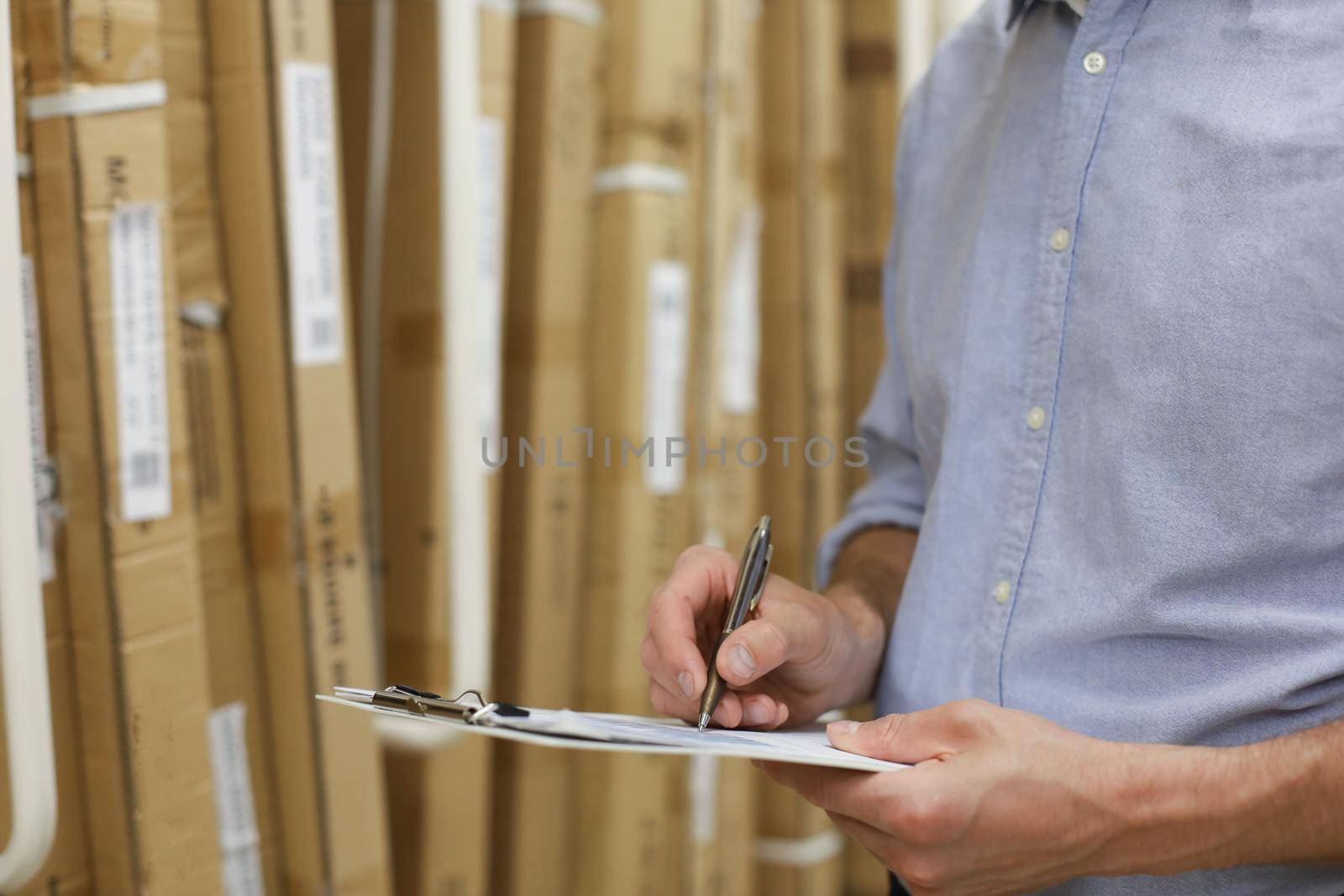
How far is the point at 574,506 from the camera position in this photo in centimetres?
126

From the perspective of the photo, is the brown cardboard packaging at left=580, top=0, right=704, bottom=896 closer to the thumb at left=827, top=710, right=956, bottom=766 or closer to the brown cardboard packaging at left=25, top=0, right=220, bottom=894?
the brown cardboard packaging at left=25, top=0, right=220, bottom=894

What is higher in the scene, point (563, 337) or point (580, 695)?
point (563, 337)

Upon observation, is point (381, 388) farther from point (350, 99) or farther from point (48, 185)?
point (48, 185)

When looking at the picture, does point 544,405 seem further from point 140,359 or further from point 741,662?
point 741,662

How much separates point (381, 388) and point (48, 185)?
0.43 meters

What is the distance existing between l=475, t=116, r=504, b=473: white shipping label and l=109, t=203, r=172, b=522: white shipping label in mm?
329

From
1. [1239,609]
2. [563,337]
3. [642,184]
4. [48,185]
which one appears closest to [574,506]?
[563,337]

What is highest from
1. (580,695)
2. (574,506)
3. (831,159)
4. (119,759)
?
(831,159)

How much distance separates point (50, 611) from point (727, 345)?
85 centimetres

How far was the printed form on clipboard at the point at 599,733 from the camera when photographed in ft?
1.76

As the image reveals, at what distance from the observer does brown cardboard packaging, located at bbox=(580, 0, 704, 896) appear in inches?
49.3

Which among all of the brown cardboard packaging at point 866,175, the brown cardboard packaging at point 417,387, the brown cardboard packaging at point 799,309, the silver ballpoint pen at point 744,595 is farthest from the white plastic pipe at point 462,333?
the brown cardboard packaging at point 866,175

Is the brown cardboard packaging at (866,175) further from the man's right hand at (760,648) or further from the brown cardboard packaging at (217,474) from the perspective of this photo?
the brown cardboard packaging at (217,474)

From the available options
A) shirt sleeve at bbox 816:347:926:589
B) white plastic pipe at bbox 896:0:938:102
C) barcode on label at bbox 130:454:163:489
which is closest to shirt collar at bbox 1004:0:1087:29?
shirt sleeve at bbox 816:347:926:589
